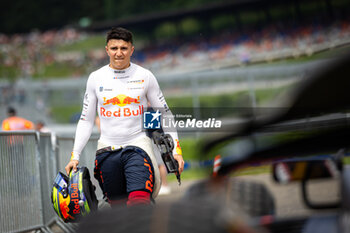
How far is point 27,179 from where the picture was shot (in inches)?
205

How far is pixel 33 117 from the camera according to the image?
25.7 metres

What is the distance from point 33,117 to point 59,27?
35739mm

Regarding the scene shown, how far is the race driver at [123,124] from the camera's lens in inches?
133

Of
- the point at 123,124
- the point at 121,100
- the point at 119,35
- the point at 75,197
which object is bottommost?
the point at 75,197

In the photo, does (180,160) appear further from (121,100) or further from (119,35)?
(119,35)

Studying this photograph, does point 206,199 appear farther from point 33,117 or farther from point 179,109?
point 33,117

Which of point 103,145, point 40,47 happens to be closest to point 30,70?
point 40,47

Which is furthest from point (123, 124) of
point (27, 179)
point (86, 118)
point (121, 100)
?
point (27, 179)

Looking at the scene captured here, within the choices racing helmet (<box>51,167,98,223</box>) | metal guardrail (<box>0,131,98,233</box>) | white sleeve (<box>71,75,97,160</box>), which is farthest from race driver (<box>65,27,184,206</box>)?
metal guardrail (<box>0,131,98,233</box>)

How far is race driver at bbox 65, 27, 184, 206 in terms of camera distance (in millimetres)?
3373

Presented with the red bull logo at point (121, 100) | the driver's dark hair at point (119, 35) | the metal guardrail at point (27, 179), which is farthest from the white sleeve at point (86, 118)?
the metal guardrail at point (27, 179)

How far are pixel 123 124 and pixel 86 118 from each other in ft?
1.16

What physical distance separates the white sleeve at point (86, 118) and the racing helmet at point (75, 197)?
0.26 m

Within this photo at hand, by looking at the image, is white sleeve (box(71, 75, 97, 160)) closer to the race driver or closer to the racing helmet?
the race driver
